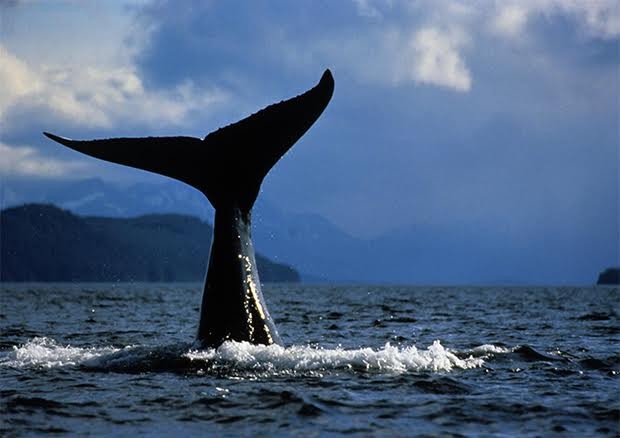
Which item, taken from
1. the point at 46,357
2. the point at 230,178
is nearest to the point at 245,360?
the point at 230,178

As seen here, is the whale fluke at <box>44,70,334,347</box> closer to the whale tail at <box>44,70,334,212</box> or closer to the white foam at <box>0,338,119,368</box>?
the whale tail at <box>44,70,334,212</box>

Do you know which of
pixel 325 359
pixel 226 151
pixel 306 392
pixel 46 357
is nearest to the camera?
pixel 306 392

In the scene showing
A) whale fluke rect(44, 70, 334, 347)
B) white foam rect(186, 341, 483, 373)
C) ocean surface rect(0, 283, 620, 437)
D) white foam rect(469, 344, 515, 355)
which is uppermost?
whale fluke rect(44, 70, 334, 347)

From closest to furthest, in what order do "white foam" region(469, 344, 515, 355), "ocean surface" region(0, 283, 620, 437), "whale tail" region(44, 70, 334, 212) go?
"ocean surface" region(0, 283, 620, 437), "whale tail" region(44, 70, 334, 212), "white foam" region(469, 344, 515, 355)

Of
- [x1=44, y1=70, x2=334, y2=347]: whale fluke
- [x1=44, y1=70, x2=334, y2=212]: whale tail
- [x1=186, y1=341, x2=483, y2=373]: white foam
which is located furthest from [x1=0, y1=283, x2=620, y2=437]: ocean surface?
[x1=44, y1=70, x2=334, y2=212]: whale tail

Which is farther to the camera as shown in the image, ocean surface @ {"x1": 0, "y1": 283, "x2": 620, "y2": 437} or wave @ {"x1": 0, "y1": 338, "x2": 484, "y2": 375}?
wave @ {"x1": 0, "y1": 338, "x2": 484, "y2": 375}

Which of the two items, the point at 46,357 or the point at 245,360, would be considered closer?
the point at 245,360

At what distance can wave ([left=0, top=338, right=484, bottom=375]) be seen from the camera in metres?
11.1

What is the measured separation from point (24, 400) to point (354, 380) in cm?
368

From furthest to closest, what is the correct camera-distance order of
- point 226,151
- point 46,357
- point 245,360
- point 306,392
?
point 46,357
point 226,151
point 245,360
point 306,392

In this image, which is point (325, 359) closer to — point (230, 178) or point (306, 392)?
point (306, 392)

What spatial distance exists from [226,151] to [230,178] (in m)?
0.34

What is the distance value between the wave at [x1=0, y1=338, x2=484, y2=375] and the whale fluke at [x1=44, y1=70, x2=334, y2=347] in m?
0.28

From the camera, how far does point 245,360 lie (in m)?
11.0
